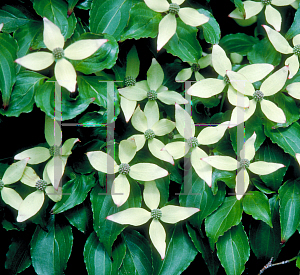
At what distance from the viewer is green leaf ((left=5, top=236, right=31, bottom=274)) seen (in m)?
0.96

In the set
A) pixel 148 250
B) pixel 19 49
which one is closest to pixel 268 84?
pixel 148 250

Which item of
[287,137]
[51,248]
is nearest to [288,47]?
[287,137]

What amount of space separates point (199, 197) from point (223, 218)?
92mm

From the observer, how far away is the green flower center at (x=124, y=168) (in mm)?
862

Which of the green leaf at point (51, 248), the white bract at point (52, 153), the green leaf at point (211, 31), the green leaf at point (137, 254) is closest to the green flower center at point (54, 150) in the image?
the white bract at point (52, 153)

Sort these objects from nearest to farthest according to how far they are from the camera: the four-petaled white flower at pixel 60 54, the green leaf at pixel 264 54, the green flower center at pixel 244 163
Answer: the four-petaled white flower at pixel 60 54 < the green flower center at pixel 244 163 < the green leaf at pixel 264 54

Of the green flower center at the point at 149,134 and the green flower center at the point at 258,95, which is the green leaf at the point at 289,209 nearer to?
the green flower center at the point at 258,95

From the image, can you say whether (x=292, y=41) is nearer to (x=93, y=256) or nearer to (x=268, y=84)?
(x=268, y=84)

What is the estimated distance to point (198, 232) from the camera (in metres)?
0.95

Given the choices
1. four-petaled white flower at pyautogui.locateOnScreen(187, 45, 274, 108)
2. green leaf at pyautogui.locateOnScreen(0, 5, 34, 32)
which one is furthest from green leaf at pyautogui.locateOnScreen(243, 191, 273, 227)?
green leaf at pyautogui.locateOnScreen(0, 5, 34, 32)

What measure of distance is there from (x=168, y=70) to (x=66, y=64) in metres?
0.34

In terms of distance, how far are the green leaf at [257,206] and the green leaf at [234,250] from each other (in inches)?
2.9

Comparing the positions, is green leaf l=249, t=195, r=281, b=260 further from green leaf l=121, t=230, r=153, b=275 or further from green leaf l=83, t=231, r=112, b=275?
green leaf l=83, t=231, r=112, b=275

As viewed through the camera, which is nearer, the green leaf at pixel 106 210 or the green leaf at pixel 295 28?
the green leaf at pixel 106 210
